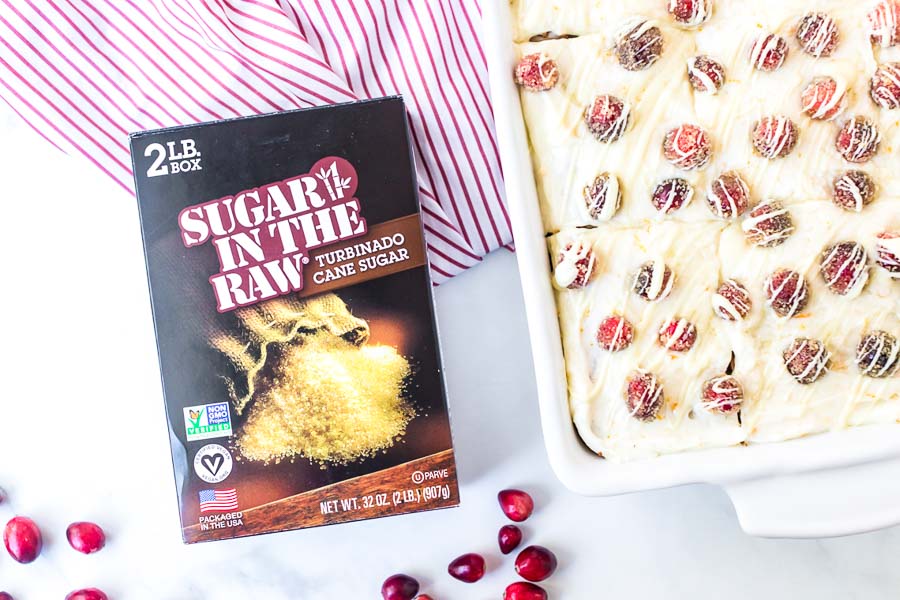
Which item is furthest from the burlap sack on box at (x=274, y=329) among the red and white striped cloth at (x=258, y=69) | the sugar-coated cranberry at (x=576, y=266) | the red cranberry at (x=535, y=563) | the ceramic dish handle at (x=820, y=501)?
the ceramic dish handle at (x=820, y=501)

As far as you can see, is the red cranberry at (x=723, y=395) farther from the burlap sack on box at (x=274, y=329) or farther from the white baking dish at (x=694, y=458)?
the burlap sack on box at (x=274, y=329)

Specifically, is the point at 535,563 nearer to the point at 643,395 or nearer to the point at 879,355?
the point at 643,395

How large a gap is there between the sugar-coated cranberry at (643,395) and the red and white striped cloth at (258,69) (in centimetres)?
29

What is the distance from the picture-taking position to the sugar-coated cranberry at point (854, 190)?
34.6 inches

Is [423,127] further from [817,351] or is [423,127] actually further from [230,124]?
[817,351]

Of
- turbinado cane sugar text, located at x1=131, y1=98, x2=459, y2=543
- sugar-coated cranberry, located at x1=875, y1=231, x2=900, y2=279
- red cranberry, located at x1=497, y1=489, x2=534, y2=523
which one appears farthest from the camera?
red cranberry, located at x1=497, y1=489, x2=534, y2=523

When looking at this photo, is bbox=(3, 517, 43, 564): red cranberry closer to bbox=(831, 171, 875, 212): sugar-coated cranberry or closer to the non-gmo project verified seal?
the non-gmo project verified seal

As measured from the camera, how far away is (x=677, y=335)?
2.96 ft

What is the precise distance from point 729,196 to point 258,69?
61 centimetres

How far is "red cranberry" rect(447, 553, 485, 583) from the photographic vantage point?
1.11m

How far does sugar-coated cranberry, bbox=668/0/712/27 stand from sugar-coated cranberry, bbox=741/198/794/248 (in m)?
0.21

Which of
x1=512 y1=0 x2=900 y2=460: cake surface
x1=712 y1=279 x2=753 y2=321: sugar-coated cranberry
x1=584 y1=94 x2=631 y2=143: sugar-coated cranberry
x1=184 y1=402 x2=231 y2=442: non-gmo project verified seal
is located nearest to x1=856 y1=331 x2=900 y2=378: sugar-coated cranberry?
x1=512 y1=0 x2=900 y2=460: cake surface

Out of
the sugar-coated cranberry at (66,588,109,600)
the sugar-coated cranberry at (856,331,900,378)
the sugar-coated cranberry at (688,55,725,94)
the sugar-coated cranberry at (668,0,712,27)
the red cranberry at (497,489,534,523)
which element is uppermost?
the sugar-coated cranberry at (668,0,712,27)

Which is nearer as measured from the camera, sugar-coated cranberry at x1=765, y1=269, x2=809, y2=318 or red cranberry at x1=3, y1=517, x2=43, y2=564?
sugar-coated cranberry at x1=765, y1=269, x2=809, y2=318
